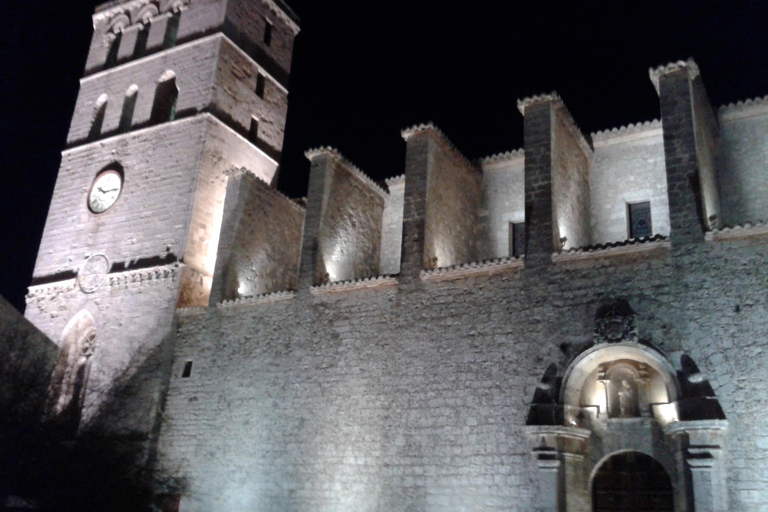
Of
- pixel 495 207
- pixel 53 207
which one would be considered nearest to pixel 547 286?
pixel 495 207

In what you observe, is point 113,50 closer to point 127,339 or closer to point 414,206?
point 127,339

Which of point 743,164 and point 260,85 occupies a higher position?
point 260,85

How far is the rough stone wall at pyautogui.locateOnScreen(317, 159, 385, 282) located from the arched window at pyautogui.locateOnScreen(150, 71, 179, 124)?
19.7 ft

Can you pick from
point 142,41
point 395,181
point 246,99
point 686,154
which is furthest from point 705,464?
point 142,41

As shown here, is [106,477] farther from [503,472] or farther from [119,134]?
[119,134]

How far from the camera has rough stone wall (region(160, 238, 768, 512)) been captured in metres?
10.7

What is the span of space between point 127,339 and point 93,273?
2358 mm

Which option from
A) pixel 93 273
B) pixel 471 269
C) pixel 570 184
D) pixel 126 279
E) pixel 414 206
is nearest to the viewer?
pixel 471 269

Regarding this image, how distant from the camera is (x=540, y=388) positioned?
11.6 metres

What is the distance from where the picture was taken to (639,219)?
1489cm

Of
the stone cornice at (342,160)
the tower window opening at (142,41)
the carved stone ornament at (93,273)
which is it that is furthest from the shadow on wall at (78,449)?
the tower window opening at (142,41)

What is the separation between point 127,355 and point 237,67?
27.7ft

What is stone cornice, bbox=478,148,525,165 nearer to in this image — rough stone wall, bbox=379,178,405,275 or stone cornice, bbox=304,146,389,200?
rough stone wall, bbox=379,178,405,275

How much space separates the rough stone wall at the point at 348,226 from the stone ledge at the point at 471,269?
113 inches
